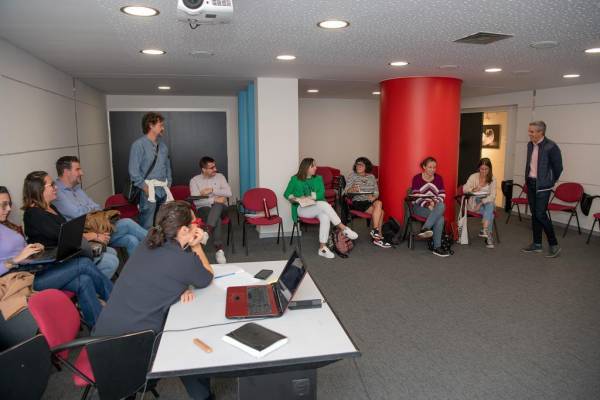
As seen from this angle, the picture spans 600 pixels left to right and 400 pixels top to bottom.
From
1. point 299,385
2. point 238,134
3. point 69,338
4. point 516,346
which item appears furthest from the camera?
point 238,134

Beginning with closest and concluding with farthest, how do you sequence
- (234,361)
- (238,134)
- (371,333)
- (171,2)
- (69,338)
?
1. (234,361)
2. (69,338)
3. (171,2)
4. (371,333)
5. (238,134)

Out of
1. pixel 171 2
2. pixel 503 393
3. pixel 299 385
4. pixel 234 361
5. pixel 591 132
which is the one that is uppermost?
pixel 171 2

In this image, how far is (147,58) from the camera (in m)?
5.23

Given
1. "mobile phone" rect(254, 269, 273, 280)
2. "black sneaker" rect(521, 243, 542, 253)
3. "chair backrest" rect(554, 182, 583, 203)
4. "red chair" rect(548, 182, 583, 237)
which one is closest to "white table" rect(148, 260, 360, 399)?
"mobile phone" rect(254, 269, 273, 280)

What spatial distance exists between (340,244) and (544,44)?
3.46m

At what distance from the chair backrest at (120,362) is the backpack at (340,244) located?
13.7 ft

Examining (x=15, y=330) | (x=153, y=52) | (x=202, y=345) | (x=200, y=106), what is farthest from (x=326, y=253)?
(x=200, y=106)

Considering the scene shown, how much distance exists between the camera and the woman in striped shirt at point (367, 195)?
276 inches

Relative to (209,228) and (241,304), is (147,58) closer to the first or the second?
(209,228)

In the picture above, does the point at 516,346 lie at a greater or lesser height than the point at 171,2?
lesser

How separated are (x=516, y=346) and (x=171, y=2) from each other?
376 centimetres

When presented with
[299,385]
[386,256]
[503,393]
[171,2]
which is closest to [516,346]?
[503,393]

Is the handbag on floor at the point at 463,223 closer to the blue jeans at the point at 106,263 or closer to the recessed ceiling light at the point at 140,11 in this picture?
the blue jeans at the point at 106,263

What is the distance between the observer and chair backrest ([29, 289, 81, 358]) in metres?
2.31
